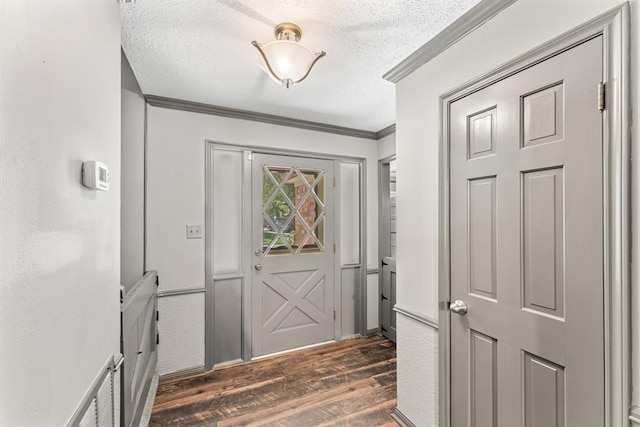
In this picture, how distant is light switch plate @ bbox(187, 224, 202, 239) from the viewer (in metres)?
2.67

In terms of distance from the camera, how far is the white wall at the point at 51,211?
2.00ft

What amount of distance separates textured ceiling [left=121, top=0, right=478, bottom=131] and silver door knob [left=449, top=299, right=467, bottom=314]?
146cm

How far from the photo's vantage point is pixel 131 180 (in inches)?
81.7

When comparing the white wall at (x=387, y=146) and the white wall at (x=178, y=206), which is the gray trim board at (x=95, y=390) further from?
the white wall at (x=387, y=146)

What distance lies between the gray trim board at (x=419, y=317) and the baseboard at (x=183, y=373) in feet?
6.08

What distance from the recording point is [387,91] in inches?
96.4

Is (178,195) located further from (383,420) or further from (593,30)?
(593,30)

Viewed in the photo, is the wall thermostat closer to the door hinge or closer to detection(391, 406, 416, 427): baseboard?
the door hinge

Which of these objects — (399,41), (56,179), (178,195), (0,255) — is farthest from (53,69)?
(178,195)

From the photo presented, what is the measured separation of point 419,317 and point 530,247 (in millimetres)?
801

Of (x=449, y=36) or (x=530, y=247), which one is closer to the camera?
(x=530, y=247)

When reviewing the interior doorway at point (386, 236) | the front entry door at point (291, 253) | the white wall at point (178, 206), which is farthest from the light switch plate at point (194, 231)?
the interior doorway at point (386, 236)

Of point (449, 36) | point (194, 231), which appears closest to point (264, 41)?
point (449, 36)

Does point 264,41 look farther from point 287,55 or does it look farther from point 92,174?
point 92,174
